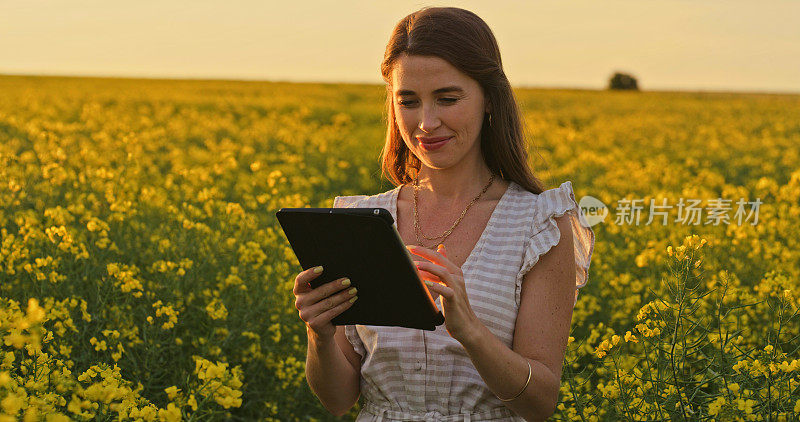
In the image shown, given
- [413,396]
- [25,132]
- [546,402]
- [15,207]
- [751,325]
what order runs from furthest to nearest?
[25,132], [15,207], [751,325], [413,396], [546,402]

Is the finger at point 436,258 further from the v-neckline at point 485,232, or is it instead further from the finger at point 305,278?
the v-neckline at point 485,232

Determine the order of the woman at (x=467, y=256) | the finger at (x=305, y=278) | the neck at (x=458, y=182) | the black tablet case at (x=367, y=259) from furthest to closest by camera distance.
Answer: the neck at (x=458, y=182) < the woman at (x=467, y=256) < the finger at (x=305, y=278) < the black tablet case at (x=367, y=259)

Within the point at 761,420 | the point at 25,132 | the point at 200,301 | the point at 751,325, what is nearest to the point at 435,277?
the point at 761,420

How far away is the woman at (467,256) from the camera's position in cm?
191

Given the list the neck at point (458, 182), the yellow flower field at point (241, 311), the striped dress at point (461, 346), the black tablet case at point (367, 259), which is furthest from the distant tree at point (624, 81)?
the black tablet case at point (367, 259)

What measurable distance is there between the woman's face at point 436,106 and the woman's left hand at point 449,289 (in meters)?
0.37

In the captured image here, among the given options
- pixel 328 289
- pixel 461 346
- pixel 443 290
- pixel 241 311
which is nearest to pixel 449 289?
pixel 443 290

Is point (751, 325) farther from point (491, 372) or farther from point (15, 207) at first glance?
point (15, 207)

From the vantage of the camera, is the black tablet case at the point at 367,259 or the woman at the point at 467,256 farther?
the woman at the point at 467,256

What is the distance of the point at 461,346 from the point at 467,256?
0.24 m

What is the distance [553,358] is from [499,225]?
0.37 metres

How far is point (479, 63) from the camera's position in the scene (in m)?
1.94

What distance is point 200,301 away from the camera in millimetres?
3742

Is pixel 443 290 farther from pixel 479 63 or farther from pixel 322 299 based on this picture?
pixel 479 63
